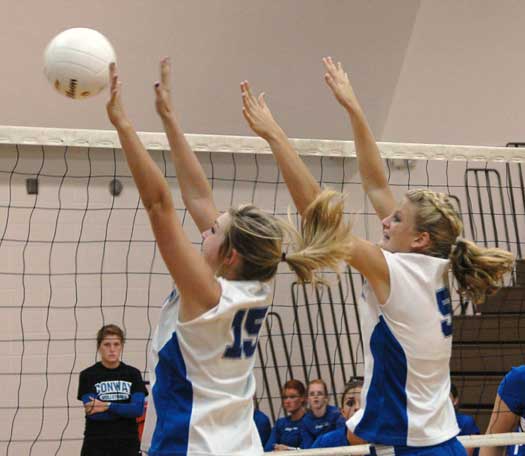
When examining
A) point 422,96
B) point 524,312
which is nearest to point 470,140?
point 422,96

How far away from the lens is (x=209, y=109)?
8641 mm

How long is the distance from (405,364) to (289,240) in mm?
671

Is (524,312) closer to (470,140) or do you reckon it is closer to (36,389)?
(470,140)

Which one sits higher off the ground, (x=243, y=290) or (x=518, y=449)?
(x=243, y=290)

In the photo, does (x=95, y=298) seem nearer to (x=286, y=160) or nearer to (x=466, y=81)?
(x=466, y=81)

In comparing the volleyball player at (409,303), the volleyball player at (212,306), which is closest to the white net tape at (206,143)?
the volleyball player at (409,303)

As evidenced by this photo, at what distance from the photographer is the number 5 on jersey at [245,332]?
281 cm

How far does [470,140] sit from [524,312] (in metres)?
1.81

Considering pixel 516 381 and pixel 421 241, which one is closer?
pixel 421 241

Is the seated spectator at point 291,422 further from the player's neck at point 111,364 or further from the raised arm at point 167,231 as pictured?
the raised arm at point 167,231

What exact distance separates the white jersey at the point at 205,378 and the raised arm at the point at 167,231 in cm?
6

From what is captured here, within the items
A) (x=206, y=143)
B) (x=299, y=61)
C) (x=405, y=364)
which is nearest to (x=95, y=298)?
(x=299, y=61)

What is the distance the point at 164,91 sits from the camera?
10.3 ft

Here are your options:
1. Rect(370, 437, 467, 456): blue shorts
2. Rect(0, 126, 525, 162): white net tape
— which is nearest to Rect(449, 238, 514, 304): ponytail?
Rect(370, 437, 467, 456): blue shorts
